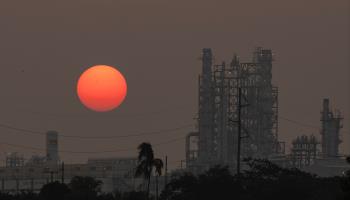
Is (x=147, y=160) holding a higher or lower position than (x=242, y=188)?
higher

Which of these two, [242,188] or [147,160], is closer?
[147,160]

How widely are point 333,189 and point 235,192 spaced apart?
26.8ft

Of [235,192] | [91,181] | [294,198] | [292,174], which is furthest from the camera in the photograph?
[91,181]

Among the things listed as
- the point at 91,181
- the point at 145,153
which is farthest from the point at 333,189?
the point at 91,181

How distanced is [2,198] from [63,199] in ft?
20.4

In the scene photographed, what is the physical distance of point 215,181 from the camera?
105 meters

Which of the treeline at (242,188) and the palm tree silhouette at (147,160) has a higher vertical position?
the palm tree silhouette at (147,160)

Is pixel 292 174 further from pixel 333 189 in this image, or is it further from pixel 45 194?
pixel 45 194

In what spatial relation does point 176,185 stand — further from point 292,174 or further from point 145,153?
point 292,174

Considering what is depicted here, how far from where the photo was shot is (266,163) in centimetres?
12356

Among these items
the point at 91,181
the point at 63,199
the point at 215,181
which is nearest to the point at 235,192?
the point at 215,181

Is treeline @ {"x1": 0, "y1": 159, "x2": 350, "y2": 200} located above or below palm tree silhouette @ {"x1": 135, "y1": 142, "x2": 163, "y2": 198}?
below

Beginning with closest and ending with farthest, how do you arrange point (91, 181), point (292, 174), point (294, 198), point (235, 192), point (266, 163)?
point (294, 198), point (235, 192), point (292, 174), point (266, 163), point (91, 181)

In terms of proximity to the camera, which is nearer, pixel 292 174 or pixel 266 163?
pixel 292 174
